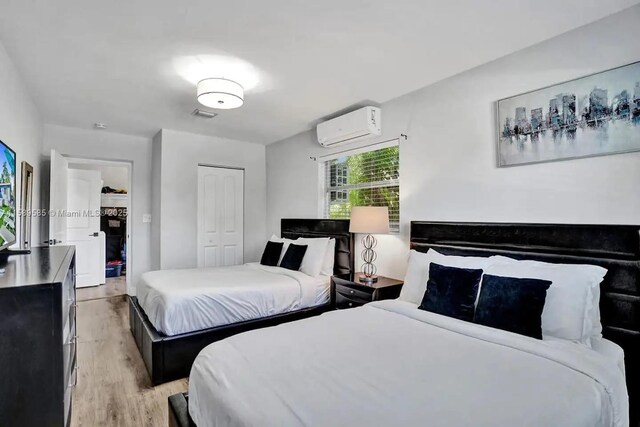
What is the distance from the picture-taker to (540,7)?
6.48ft

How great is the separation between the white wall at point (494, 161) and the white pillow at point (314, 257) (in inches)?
25.3

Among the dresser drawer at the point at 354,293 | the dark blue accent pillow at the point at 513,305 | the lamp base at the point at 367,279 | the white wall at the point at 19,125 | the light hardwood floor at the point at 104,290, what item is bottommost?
the light hardwood floor at the point at 104,290

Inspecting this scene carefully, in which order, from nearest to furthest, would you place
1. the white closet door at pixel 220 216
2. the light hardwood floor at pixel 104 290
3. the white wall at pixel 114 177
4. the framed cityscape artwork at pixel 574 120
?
the framed cityscape artwork at pixel 574 120
the white closet door at pixel 220 216
the light hardwood floor at pixel 104 290
the white wall at pixel 114 177

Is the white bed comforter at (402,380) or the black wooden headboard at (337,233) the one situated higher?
the black wooden headboard at (337,233)

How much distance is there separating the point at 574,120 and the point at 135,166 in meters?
5.33

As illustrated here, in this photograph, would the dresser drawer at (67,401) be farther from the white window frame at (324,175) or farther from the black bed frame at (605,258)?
the white window frame at (324,175)

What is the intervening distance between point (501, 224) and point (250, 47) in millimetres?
2259

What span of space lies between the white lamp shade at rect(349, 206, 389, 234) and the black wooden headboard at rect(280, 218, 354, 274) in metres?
0.58

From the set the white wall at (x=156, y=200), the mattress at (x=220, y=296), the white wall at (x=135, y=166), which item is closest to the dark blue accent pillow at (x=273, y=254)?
the mattress at (x=220, y=296)

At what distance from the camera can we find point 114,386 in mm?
2570

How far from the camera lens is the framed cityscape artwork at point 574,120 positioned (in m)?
1.98

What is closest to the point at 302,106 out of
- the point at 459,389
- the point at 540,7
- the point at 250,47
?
the point at 250,47

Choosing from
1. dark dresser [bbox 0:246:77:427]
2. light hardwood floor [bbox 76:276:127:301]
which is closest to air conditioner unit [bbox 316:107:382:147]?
dark dresser [bbox 0:246:77:427]

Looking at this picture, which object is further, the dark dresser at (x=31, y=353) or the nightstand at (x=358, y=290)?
the nightstand at (x=358, y=290)
